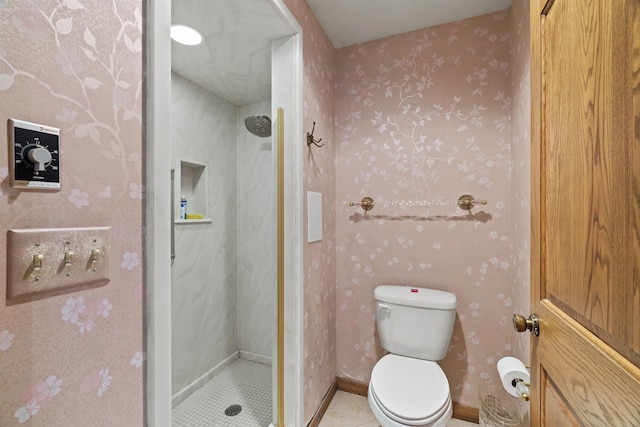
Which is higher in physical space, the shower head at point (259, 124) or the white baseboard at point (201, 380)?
the shower head at point (259, 124)

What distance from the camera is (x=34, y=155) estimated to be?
1.61 feet

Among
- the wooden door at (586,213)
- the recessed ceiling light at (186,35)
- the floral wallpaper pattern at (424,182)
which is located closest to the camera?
the wooden door at (586,213)

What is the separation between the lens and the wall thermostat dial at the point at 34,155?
0.48m

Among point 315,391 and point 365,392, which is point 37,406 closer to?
point 315,391

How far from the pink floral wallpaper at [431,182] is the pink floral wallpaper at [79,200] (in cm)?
151

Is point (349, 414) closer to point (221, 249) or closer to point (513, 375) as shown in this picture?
point (513, 375)

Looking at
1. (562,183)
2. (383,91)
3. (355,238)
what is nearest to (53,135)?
(562,183)

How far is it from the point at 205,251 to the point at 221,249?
17cm

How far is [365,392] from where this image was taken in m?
1.98

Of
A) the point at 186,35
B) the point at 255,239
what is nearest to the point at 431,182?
the point at 255,239

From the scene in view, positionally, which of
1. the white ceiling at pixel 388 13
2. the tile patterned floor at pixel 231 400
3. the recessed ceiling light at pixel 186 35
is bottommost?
the tile patterned floor at pixel 231 400

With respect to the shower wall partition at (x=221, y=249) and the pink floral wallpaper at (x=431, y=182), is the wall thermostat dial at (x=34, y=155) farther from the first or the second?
the pink floral wallpaper at (x=431, y=182)

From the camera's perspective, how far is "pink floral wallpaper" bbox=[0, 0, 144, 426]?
48cm

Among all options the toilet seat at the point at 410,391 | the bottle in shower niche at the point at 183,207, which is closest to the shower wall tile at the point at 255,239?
the bottle in shower niche at the point at 183,207
